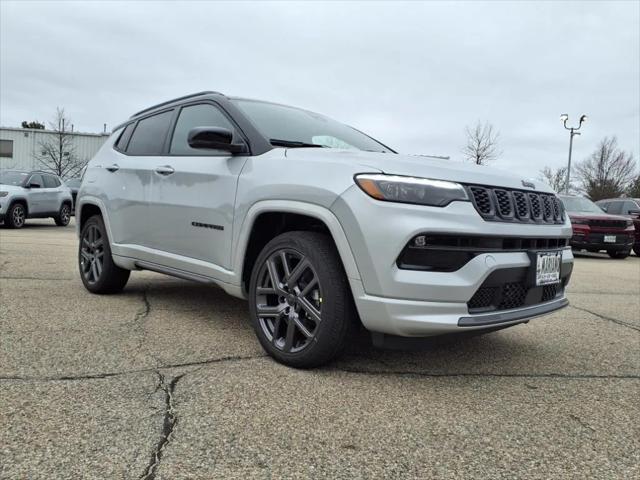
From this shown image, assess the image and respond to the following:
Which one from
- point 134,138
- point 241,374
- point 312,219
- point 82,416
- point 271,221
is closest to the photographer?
point 82,416

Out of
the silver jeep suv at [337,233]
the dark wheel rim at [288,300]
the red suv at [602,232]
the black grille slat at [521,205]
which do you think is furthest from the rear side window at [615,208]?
the dark wheel rim at [288,300]

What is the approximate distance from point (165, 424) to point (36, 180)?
14.5 metres

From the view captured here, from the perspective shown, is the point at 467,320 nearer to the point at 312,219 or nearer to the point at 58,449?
the point at 312,219

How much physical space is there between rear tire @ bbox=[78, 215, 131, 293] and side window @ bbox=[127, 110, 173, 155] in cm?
77

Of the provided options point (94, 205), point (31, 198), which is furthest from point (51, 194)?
point (94, 205)

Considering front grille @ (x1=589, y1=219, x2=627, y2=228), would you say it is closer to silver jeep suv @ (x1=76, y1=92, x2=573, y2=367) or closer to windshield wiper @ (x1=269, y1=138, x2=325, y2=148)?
silver jeep suv @ (x1=76, y1=92, x2=573, y2=367)

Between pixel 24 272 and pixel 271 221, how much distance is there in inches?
154

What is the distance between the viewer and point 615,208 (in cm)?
1504

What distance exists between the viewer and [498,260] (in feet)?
8.64

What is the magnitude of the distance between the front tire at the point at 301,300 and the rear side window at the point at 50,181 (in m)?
14.2

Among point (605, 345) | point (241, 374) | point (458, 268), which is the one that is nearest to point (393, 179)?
point (458, 268)

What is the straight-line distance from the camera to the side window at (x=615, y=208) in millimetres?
14883

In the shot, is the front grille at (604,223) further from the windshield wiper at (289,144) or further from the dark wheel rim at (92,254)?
the dark wheel rim at (92,254)

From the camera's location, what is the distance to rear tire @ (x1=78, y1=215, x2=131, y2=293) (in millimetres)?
4680
